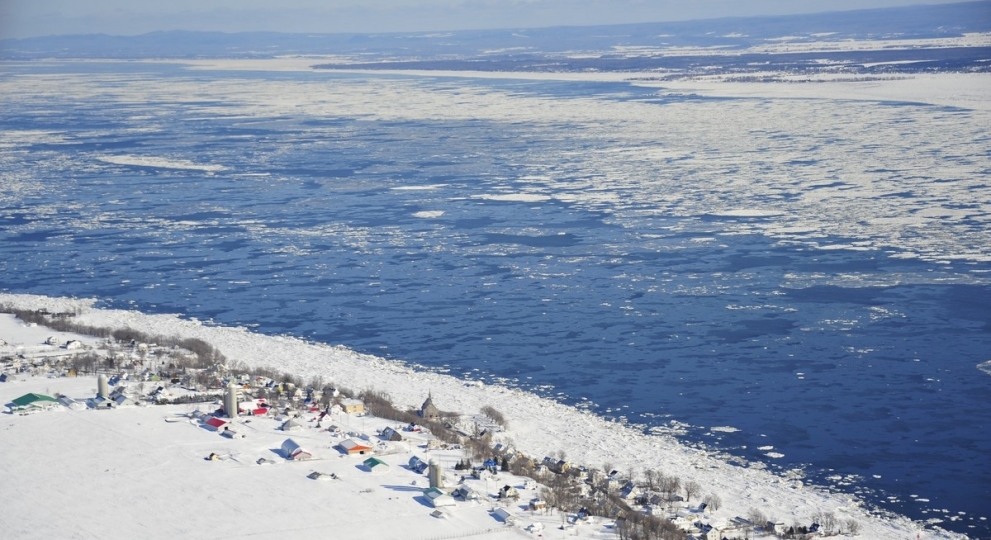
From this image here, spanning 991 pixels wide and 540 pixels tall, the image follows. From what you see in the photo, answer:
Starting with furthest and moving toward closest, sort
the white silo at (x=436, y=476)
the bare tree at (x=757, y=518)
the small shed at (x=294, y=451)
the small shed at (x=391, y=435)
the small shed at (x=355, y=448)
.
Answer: the small shed at (x=391, y=435)
the small shed at (x=355, y=448)
the small shed at (x=294, y=451)
the white silo at (x=436, y=476)
the bare tree at (x=757, y=518)

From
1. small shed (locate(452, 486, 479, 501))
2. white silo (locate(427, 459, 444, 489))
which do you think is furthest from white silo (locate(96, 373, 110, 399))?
small shed (locate(452, 486, 479, 501))

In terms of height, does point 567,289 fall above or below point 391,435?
above

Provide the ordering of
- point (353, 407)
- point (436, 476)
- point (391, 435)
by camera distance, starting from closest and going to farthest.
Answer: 1. point (436, 476)
2. point (391, 435)
3. point (353, 407)

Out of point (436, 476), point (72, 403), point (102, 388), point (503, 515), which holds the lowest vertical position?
point (72, 403)

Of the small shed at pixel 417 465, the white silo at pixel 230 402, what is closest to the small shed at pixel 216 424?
the white silo at pixel 230 402

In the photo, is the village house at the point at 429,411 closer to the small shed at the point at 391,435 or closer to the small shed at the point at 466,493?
the small shed at the point at 391,435

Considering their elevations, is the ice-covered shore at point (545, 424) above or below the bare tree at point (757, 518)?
below

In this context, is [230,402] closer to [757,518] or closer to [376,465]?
[376,465]

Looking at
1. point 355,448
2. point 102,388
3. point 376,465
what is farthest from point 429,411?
point 102,388
